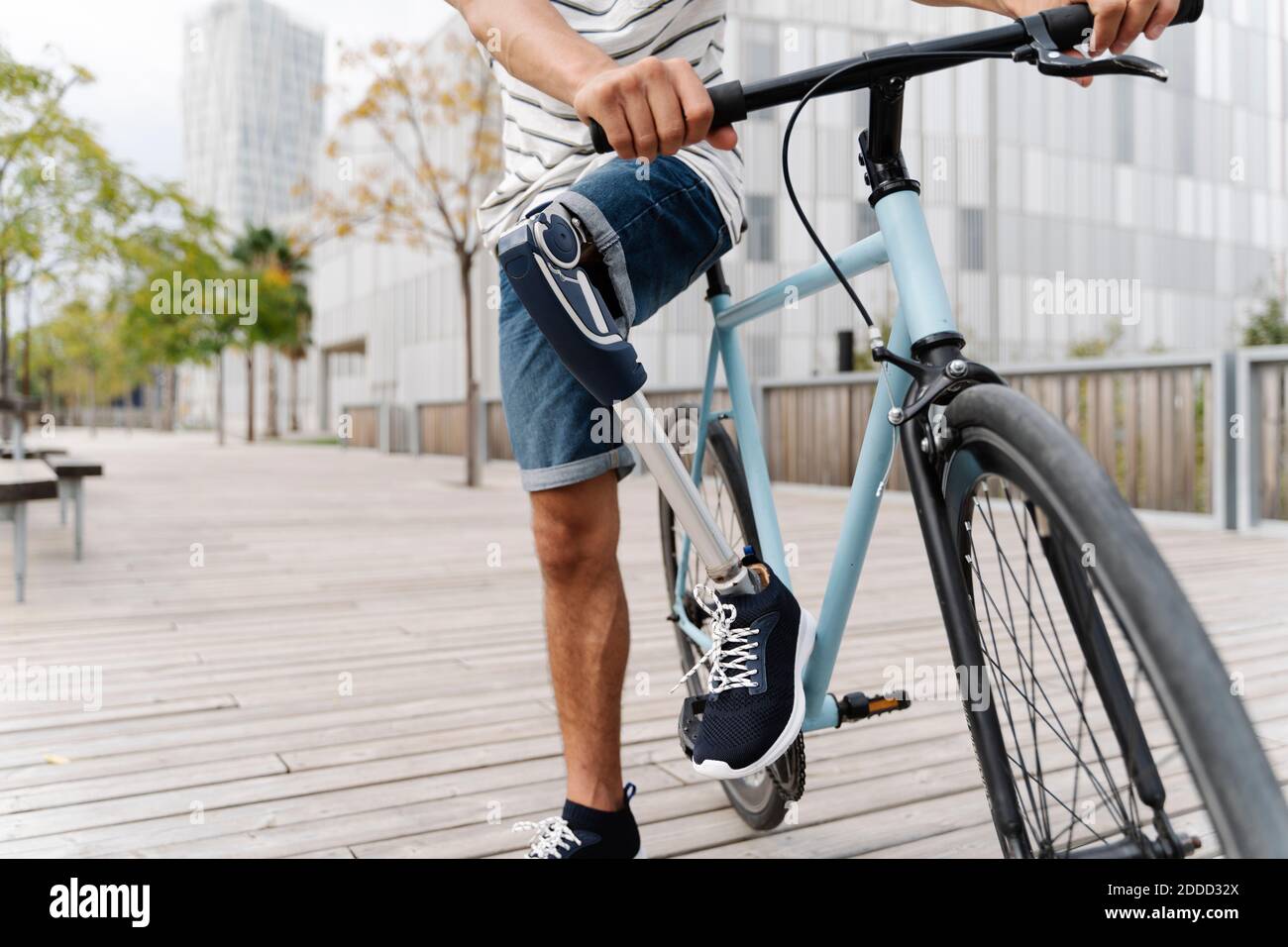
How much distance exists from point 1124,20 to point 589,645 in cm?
108

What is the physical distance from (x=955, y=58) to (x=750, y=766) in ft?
2.80

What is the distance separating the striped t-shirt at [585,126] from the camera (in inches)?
58.5

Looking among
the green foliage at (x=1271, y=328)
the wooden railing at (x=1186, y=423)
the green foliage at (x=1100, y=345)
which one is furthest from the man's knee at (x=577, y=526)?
the green foliage at (x=1100, y=345)

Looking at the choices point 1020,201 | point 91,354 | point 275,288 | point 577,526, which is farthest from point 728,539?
point 91,354

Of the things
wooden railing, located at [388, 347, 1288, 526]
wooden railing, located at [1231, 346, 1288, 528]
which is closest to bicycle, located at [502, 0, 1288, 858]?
wooden railing, located at [388, 347, 1288, 526]

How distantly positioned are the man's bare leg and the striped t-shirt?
1.45ft

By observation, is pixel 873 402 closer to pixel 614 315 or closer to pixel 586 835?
pixel 614 315

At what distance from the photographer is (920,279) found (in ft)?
3.75

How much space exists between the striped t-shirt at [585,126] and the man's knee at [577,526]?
0.39m

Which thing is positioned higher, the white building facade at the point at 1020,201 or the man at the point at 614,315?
the white building facade at the point at 1020,201

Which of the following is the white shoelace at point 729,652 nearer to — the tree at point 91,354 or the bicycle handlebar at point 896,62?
the bicycle handlebar at point 896,62

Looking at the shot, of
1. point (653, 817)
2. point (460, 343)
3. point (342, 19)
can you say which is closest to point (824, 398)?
point (342, 19)

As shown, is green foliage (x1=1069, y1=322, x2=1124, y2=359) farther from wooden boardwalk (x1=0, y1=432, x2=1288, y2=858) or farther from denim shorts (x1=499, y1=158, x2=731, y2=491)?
denim shorts (x1=499, y1=158, x2=731, y2=491)
